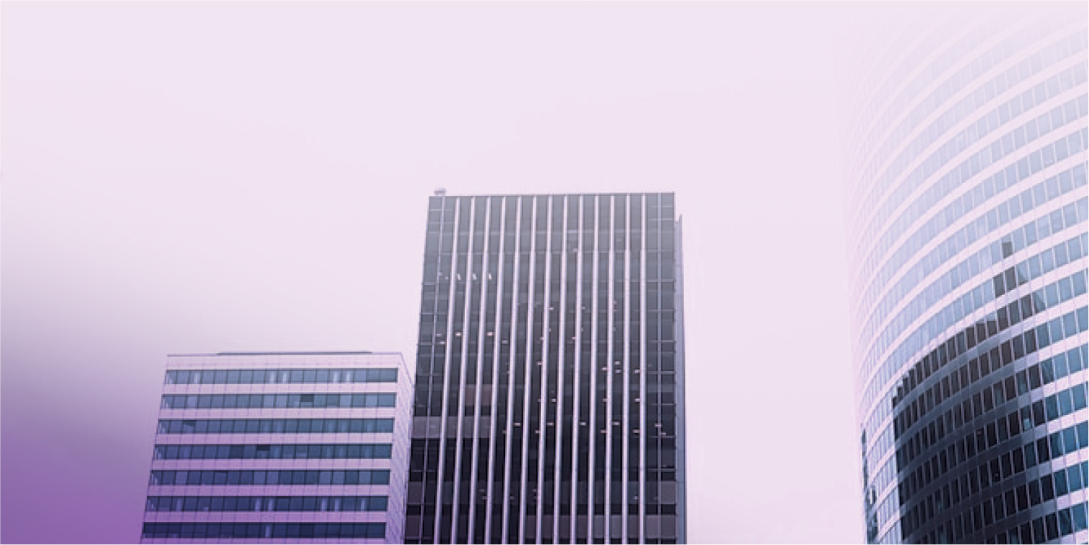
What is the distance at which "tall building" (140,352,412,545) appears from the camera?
18275 cm

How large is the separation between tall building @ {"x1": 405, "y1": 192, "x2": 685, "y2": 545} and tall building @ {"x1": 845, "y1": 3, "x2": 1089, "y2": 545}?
2909cm

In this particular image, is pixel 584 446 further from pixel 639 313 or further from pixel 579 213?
pixel 579 213

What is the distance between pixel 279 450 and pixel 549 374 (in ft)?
147

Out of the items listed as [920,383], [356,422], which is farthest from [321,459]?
[920,383]

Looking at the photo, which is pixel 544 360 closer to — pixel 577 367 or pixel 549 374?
pixel 549 374

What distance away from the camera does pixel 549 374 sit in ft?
538

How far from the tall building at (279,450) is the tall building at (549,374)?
26.3 metres

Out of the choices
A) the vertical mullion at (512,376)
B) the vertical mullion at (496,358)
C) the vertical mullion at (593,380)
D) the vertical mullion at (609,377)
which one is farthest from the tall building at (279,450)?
the vertical mullion at (609,377)

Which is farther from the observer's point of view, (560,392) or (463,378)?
(463,378)

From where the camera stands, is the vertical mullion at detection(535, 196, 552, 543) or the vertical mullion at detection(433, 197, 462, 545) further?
the vertical mullion at detection(535, 196, 552, 543)

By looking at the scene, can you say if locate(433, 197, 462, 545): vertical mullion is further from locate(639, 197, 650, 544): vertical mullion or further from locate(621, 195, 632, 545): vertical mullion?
locate(639, 197, 650, 544): vertical mullion

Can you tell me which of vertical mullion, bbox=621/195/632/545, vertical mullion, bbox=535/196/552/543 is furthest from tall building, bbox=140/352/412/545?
vertical mullion, bbox=621/195/632/545

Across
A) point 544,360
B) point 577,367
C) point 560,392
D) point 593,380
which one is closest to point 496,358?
point 544,360

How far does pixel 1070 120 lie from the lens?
150500mm
